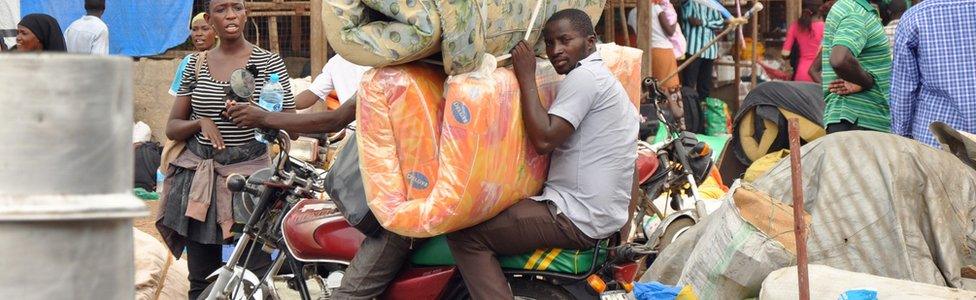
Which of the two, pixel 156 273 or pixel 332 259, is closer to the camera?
pixel 332 259

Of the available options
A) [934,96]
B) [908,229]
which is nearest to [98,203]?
[908,229]

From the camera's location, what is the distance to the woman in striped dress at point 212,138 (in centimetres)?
606

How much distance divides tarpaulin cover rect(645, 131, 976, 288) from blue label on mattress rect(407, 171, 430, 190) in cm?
190

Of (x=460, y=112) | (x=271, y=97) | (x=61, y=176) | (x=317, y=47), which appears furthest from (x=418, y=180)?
(x=317, y=47)

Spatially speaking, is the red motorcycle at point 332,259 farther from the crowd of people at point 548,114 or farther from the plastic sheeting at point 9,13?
the plastic sheeting at point 9,13

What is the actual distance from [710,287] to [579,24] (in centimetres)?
151

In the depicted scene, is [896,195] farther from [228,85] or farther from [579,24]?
[228,85]

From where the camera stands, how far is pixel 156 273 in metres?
6.75

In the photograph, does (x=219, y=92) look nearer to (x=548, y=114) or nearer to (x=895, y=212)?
(x=548, y=114)

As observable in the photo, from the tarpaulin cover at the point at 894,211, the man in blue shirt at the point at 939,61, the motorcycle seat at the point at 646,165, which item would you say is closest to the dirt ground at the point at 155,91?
the motorcycle seat at the point at 646,165

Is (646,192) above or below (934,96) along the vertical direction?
below

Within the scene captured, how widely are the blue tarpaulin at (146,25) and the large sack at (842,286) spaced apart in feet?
23.0

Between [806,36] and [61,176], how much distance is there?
1231 centimetres

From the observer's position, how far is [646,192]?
7750mm
